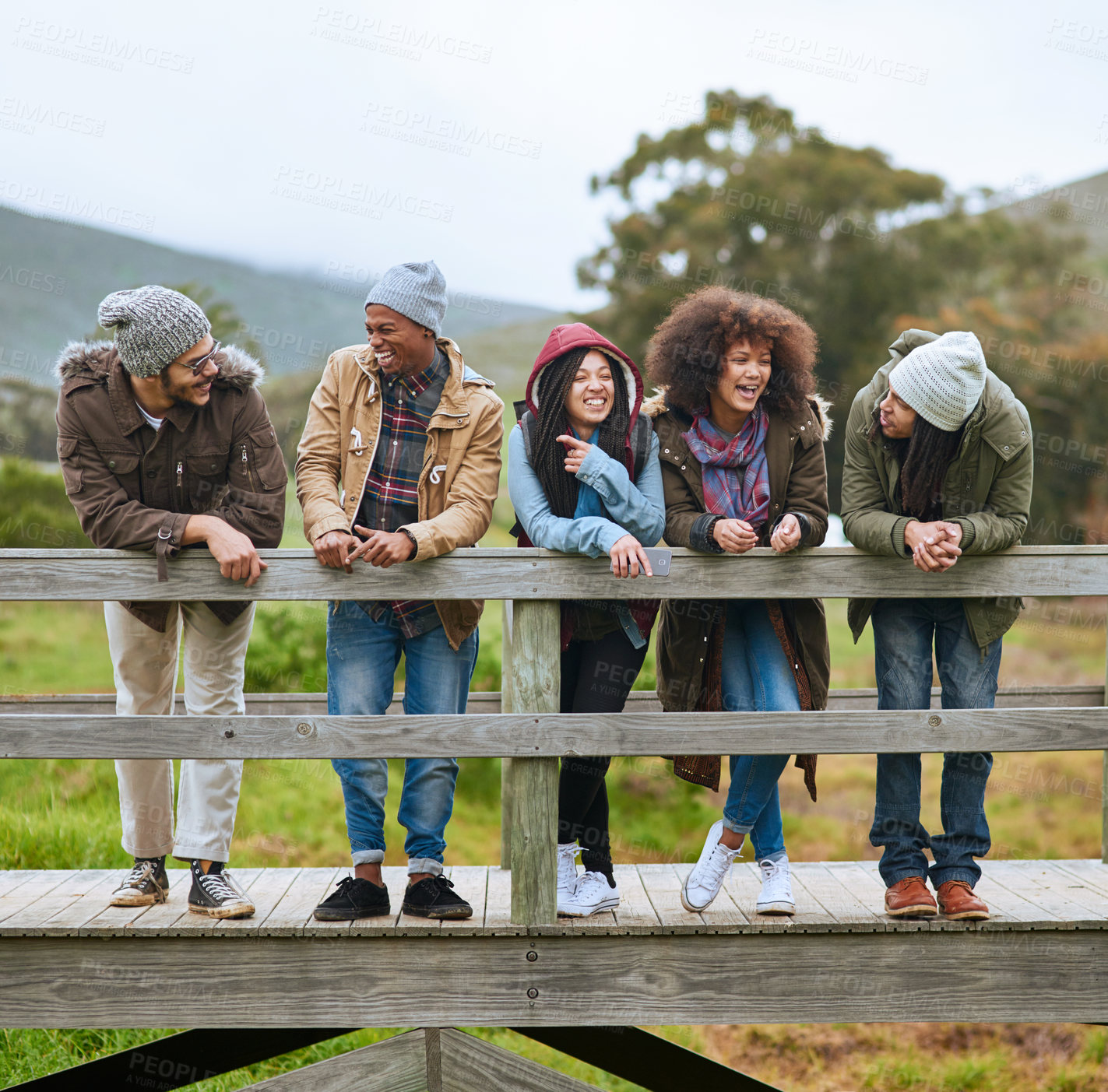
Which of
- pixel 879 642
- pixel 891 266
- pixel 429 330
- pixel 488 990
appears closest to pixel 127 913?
pixel 488 990

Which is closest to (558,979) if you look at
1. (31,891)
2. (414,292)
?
(31,891)

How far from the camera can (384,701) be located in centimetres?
339

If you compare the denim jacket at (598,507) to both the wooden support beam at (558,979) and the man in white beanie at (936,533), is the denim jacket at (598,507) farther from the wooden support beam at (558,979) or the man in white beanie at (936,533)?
the wooden support beam at (558,979)

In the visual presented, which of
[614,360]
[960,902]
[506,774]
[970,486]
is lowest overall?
[960,902]

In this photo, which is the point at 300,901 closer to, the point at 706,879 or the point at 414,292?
the point at 706,879

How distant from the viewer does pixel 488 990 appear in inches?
127

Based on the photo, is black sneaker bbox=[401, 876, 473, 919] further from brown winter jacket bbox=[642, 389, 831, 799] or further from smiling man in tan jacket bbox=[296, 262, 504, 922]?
brown winter jacket bbox=[642, 389, 831, 799]

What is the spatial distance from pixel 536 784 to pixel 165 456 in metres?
1.45

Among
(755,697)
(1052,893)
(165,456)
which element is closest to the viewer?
(165,456)

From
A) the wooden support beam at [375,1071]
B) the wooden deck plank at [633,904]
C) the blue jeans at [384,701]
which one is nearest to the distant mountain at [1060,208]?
the wooden deck plank at [633,904]

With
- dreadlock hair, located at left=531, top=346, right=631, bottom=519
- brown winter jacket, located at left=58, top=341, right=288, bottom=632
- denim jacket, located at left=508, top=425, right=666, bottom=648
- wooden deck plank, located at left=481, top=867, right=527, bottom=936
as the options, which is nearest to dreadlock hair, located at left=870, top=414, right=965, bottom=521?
denim jacket, located at left=508, top=425, right=666, bottom=648

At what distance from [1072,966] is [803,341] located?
6.56 ft

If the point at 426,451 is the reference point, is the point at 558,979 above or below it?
below

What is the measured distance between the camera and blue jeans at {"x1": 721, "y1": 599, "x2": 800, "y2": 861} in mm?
3367
